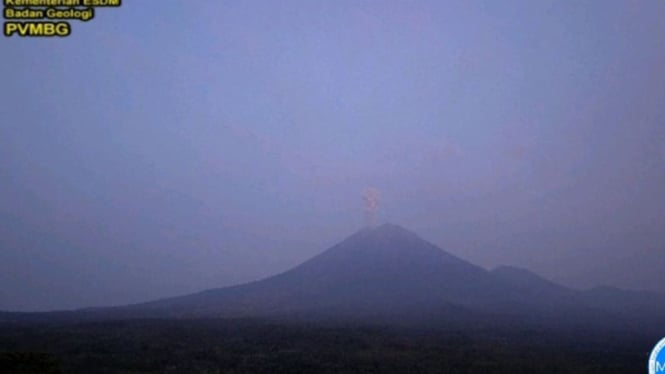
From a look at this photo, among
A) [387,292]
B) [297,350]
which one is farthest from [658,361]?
[387,292]

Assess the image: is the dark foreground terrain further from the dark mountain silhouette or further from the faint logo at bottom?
the dark mountain silhouette

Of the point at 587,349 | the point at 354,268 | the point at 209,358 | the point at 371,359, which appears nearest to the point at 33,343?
the point at 209,358

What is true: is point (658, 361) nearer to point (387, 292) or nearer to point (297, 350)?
point (297, 350)

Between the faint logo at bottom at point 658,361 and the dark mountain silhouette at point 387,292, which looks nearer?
the faint logo at bottom at point 658,361

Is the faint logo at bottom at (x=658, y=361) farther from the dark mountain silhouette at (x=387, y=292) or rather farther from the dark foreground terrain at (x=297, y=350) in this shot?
the dark mountain silhouette at (x=387, y=292)

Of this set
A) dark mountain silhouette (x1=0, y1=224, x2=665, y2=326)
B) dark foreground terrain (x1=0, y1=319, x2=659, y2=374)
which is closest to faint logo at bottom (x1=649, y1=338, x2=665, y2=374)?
dark foreground terrain (x1=0, y1=319, x2=659, y2=374)

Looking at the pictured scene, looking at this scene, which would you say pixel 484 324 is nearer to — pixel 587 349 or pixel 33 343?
pixel 587 349


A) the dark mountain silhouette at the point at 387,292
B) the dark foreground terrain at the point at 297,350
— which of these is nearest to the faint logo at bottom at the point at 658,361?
the dark foreground terrain at the point at 297,350
